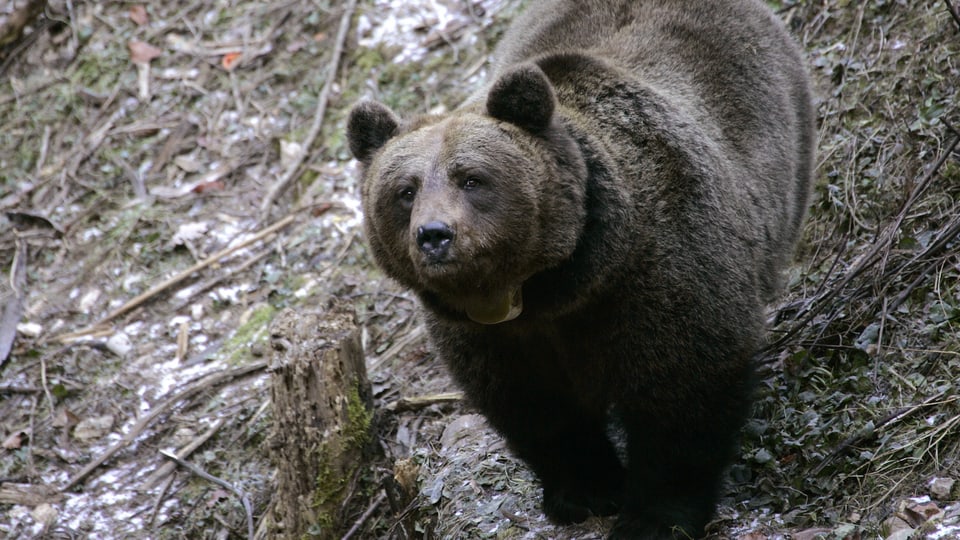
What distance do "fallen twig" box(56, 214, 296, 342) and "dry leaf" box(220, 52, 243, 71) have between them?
3.00 metres

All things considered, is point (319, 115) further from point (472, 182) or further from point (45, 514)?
point (472, 182)

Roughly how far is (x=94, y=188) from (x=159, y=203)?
1.03 meters

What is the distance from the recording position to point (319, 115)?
39.1 feet

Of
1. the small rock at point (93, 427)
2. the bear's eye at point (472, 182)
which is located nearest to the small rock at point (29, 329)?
the small rock at point (93, 427)

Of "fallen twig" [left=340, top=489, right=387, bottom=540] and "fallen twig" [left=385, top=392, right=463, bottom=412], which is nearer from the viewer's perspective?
"fallen twig" [left=340, top=489, right=387, bottom=540]

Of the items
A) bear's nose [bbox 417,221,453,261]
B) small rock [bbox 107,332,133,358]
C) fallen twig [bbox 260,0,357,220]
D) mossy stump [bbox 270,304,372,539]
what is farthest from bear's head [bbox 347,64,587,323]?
fallen twig [bbox 260,0,357,220]

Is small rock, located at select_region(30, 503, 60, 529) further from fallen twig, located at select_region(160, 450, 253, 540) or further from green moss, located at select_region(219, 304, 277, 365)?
green moss, located at select_region(219, 304, 277, 365)

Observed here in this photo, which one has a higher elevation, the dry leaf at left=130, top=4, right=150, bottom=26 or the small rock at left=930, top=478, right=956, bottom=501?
the small rock at left=930, top=478, right=956, bottom=501

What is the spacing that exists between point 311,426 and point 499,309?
2.77 metres

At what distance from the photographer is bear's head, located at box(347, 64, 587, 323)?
506 centimetres

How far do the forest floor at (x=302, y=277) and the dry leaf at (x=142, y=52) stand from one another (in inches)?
1.0

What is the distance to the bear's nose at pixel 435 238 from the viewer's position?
493 cm

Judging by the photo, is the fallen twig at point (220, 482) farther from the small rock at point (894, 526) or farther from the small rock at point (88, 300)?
the small rock at point (894, 526)

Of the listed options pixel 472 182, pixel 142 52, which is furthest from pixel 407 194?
pixel 142 52
